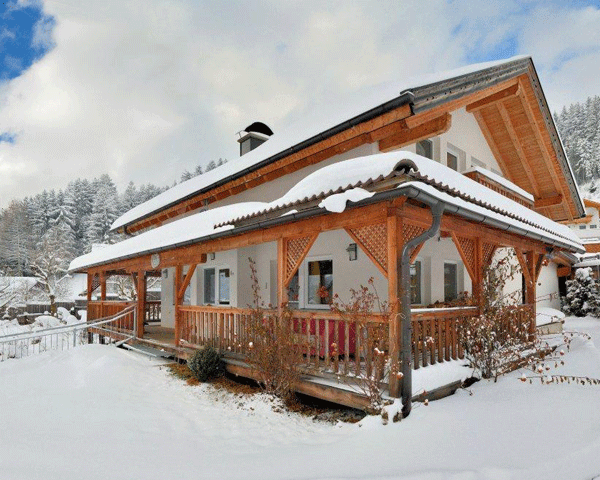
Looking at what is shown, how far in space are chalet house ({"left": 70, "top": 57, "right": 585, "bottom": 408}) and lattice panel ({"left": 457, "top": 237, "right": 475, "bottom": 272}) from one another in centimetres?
3

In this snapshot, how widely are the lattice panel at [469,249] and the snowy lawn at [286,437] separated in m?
2.05

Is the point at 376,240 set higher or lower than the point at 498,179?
lower

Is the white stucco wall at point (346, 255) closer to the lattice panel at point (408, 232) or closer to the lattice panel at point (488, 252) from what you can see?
the lattice panel at point (488, 252)

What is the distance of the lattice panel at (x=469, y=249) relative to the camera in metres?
7.04

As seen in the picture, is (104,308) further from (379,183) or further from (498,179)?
(498,179)

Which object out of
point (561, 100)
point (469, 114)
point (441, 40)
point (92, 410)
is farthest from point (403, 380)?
point (561, 100)

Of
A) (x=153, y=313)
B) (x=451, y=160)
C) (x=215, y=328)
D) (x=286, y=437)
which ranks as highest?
(x=451, y=160)

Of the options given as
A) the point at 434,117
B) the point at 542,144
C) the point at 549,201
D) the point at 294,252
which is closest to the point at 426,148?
the point at 434,117

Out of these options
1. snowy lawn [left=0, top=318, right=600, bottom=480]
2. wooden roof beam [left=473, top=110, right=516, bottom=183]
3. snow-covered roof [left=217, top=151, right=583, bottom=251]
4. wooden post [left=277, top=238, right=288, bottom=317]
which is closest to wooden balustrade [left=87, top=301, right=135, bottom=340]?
snowy lawn [left=0, top=318, right=600, bottom=480]

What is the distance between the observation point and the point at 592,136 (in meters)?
60.7

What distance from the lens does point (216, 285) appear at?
497 inches

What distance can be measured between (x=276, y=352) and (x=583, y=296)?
16.3m

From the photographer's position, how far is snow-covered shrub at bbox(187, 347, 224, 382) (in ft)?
25.6

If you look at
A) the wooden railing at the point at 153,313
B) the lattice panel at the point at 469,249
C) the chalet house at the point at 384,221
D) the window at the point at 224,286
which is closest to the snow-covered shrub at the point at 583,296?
the chalet house at the point at 384,221
